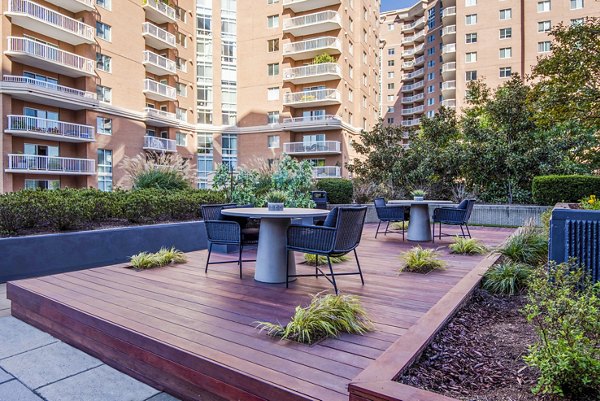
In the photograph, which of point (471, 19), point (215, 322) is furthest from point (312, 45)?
point (215, 322)

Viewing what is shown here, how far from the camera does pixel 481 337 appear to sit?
8.09 ft

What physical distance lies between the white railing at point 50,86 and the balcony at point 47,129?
4.85ft

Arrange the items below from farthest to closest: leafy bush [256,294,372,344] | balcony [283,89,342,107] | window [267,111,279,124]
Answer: window [267,111,279,124], balcony [283,89,342,107], leafy bush [256,294,372,344]

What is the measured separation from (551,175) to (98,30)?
2217cm

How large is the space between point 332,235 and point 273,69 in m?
25.1

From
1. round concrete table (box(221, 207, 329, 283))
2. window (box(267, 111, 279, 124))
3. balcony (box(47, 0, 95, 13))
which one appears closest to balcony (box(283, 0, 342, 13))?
window (box(267, 111, 279, 124))

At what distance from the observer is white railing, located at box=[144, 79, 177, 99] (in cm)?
2354

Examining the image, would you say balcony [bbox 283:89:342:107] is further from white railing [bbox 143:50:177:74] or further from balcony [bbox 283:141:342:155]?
white railing [bbox 143:50:177:74]

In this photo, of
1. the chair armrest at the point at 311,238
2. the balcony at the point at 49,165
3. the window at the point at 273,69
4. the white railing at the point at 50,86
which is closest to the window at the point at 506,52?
the window at the point at 273,69

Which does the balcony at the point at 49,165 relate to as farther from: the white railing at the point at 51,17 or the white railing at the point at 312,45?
the white railing at the point at 312,45

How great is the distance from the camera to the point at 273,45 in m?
26.6

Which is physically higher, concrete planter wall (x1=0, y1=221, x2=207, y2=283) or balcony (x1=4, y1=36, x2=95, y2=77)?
balcony (x1=4, y1=36, x2=95, y2=77)

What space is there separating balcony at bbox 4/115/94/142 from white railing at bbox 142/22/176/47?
7752 mm

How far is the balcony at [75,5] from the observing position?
18.7 m
